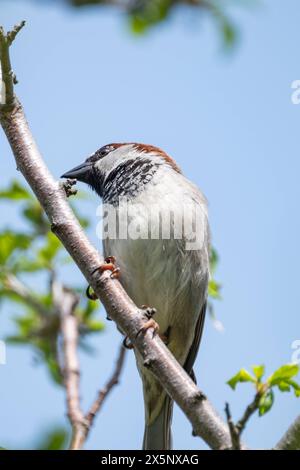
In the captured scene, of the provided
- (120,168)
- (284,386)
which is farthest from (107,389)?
(120,168)

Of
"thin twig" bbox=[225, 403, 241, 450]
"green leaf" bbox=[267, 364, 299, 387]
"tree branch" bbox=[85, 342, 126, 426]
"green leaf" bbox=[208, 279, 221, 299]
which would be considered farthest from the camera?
"green leaf" bbox=[208, 279, 221, 299]

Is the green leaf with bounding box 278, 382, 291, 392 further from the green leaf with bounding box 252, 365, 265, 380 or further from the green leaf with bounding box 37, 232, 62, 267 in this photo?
A: the green leaf with bounding box 37, 232, 62, 267

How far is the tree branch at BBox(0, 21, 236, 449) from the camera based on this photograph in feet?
9.64

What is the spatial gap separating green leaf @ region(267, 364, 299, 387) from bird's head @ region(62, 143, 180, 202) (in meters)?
2.04

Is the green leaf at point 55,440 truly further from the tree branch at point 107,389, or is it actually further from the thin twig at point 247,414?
the thin twig at point 247,414

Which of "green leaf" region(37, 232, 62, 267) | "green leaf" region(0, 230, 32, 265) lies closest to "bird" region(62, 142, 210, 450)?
"green leaf" region(37, 232, 62, 267)

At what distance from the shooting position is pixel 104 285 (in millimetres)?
3590

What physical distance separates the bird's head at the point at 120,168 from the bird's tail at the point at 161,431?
5.08ft

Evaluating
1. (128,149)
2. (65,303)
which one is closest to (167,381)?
(65,303)

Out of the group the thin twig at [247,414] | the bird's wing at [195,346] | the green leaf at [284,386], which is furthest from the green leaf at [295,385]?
the bird's wing at [195,346]

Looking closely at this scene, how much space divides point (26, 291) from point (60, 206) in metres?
1.92

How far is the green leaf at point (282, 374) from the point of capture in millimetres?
3484

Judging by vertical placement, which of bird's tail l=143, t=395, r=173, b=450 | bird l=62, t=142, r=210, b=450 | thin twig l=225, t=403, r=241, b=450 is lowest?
bird's tail l=143, t=395, r=173, b=450
